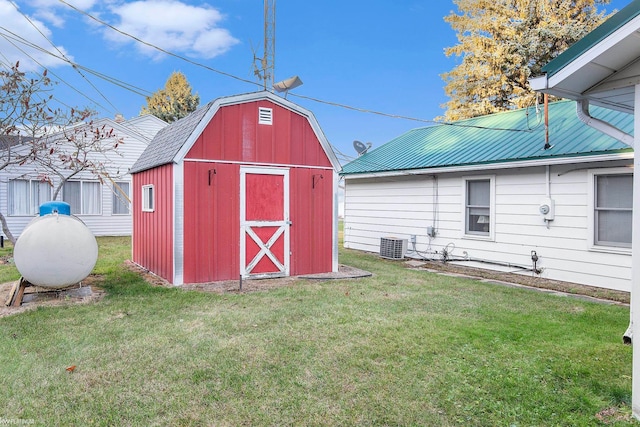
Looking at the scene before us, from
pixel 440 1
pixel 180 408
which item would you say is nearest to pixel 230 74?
pixel 180 408

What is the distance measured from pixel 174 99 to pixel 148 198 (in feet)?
87.3

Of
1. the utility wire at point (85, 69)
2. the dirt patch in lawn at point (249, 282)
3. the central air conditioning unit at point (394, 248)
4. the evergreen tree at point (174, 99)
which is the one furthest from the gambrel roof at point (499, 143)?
the evergreen tree at point (174, 99)

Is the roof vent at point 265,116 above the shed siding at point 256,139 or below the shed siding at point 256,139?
above

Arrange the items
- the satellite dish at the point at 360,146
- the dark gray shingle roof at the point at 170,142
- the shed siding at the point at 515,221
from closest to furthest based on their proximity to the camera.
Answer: the dark gray shingle roof at the point at 170,142, the shed siding at the point at 515,221, the satellite dish at the point at 360,146

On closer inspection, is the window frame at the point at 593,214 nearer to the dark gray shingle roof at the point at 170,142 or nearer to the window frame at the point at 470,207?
the window frame at the point at 470,207

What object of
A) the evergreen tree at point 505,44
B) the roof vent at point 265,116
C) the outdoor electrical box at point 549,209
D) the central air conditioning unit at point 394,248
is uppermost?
the evergreen tree at point 505,44

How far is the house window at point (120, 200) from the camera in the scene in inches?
647

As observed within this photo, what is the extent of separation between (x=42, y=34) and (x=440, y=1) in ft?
61.4

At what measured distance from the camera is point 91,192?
15977mm

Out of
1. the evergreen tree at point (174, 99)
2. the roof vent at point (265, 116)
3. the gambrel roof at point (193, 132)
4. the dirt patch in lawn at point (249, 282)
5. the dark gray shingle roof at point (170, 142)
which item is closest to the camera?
the dirt patch in lawn at point (249, 282)

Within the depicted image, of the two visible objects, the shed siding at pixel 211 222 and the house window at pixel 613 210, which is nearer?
the house window at pixel 613 210

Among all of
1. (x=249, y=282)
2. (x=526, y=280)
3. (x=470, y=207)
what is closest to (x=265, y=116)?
(x=249, y=282)

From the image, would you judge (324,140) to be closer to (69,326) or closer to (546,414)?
(69,326)

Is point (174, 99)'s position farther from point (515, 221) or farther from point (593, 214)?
point (593, 214)
